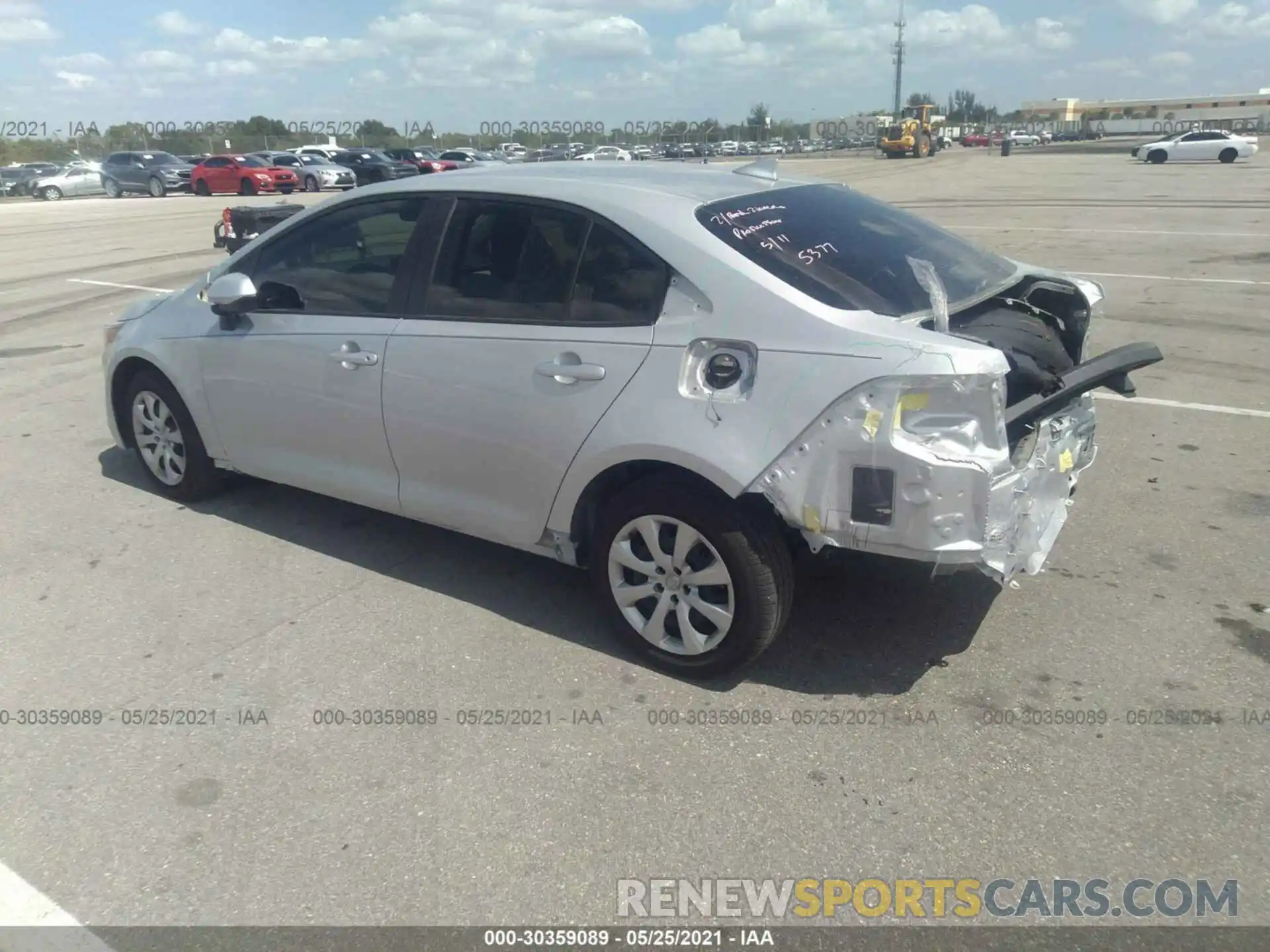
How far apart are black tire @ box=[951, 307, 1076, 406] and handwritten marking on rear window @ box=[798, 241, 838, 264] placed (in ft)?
1.75

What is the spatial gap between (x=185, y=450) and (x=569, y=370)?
2652mm

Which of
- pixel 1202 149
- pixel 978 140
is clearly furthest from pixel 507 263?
pixel 978 140

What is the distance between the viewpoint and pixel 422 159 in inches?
1572

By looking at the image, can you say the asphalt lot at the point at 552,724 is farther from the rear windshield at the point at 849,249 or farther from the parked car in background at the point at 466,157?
the parked car in background at the point at 466,157

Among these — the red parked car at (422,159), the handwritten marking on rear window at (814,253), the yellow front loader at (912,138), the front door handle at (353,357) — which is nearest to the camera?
the handwritten marking on rear window at (814,253)

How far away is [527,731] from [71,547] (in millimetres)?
2879

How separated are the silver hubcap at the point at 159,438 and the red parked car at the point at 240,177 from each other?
1234 inches

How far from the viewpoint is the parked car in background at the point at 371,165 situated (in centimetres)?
3662

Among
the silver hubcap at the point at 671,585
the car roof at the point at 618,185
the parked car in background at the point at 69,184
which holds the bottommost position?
the silver hubcap at the point at 671,585

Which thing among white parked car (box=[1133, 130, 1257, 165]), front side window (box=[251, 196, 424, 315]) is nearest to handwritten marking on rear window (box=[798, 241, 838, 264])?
front side window (box=[251, 196, 424, 315])

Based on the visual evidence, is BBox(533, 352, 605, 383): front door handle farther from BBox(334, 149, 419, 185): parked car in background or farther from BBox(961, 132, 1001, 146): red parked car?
BBox(961, 132, 1001, 146): red parked car

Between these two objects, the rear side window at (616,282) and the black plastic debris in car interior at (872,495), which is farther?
the rear side window at (616,282)

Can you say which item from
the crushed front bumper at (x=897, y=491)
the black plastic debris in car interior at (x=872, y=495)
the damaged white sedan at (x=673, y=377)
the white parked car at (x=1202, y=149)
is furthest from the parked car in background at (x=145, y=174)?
the white parked car at (x=1202, y=149)

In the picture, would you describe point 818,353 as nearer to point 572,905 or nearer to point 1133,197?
point 572,905
